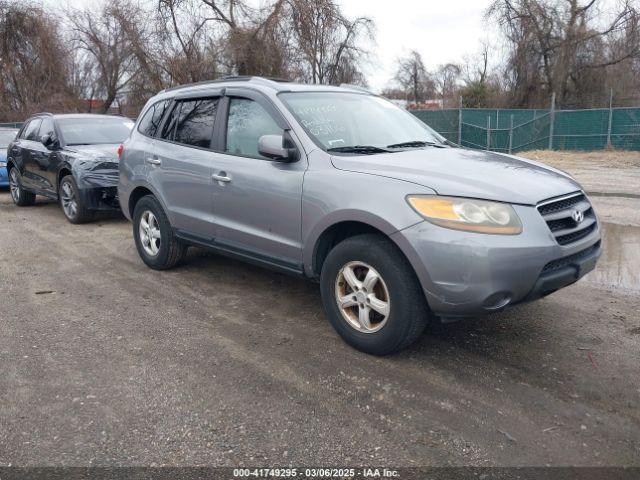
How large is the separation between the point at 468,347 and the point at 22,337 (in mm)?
3196

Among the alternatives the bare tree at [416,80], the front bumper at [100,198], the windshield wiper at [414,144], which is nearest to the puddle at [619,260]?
the windshield wiper at [414,144]

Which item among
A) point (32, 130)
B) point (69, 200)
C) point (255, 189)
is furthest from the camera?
point (32, 130)

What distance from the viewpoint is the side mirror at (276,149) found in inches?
155

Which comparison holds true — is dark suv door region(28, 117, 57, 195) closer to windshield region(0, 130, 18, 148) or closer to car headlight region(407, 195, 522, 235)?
windshield region(0, 130, 18, 148)

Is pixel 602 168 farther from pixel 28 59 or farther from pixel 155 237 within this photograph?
pixel 28 59

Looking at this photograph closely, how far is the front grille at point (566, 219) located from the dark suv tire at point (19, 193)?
9.57 meters

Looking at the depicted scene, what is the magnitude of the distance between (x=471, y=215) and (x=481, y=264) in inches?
11.6

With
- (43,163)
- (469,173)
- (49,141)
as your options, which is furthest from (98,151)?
(469,173)

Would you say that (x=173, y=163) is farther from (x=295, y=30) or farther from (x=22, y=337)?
(x=295, y=30)

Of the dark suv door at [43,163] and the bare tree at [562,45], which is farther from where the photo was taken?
the bare tree at [562,45]

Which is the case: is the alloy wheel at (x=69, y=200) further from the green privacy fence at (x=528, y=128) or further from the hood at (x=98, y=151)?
the green privacy fence at (x=528, y=128)

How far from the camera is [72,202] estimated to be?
→ 8.41 m

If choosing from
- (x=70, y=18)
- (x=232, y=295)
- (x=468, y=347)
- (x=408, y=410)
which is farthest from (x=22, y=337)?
(x=70, y=18)

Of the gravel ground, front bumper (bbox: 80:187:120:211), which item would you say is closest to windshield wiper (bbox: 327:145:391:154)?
front bumper (bbox: 80:187:120:211)
